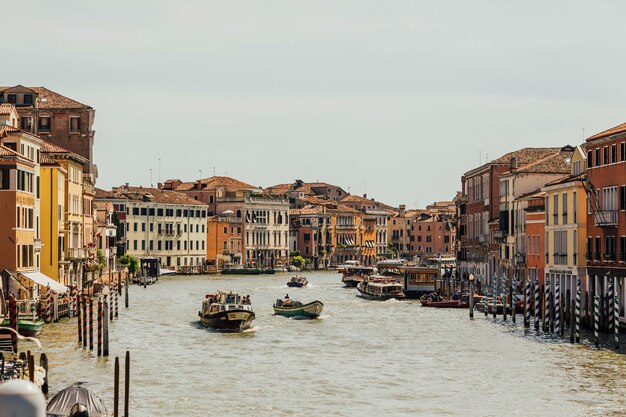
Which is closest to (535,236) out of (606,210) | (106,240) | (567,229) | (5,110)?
(567,229)

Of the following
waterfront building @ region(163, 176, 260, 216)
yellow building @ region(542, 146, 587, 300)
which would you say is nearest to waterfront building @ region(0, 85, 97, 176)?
yellow building @ region(542, 146, 587, 300)

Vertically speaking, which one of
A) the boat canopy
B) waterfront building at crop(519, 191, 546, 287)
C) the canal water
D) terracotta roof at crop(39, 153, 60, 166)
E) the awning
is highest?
terracotta roof at crop(39, 153, 60, 166)

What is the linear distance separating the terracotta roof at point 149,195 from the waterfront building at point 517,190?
51517 millimetres

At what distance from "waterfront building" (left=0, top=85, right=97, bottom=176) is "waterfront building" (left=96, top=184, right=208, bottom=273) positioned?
34.5m

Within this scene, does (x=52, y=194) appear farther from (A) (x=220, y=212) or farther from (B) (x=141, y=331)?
(A) (x=220, y=212)

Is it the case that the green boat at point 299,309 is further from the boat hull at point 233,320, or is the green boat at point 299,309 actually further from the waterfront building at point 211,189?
the waterfront building at point 211,189

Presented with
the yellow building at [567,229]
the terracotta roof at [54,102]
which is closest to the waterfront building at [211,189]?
the terracotta roof at [54,102]

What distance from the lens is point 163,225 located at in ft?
400

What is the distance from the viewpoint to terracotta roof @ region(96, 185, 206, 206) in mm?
117287

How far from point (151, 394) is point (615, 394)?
34.8ft

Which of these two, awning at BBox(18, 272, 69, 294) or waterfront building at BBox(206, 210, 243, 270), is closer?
awning at BBox(18, 272, 69, 294)

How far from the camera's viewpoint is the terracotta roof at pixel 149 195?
117 metres

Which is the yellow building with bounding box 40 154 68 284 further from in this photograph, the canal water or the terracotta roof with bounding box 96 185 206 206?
the terracotta roof with bounding box 96 185 206 206

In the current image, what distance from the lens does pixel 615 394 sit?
2670 centimetres
